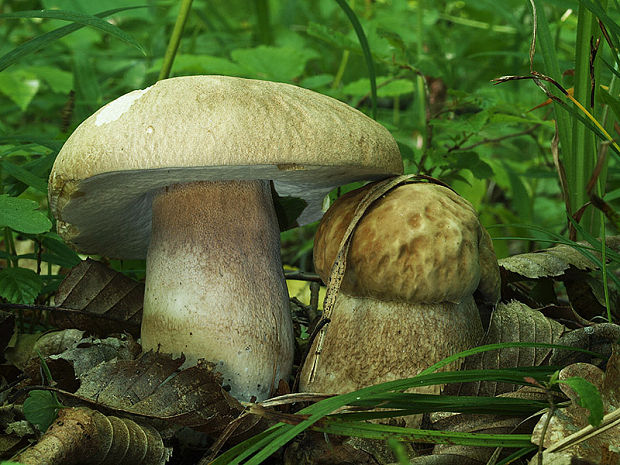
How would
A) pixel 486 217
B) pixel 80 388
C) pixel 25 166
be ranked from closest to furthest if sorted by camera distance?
pixel 80 388, pixel 25 166, pixel 486 217

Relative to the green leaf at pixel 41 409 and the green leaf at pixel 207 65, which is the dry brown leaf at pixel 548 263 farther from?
the green leaf at pixel 207 65

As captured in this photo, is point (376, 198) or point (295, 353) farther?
point (295, 353)

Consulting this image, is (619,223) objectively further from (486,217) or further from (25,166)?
(486,217)

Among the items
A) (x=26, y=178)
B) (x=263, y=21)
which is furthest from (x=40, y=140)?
(x=263, y=21)

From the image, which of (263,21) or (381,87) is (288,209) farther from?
(263,21)

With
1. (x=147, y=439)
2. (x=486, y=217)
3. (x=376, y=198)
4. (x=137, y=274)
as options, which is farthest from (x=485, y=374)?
(x=486, y=217)

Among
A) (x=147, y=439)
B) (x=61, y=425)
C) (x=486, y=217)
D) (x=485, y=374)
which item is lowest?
(x=486, y=217)

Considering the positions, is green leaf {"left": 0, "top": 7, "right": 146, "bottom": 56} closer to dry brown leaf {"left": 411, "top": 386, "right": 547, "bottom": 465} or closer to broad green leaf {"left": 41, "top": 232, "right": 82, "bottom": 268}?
broad green leaf {"left": 41, "top": 232, "right": 82, "bottom": 268}
